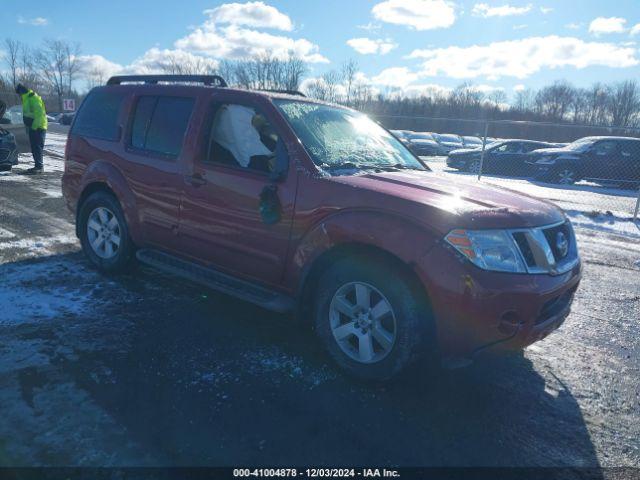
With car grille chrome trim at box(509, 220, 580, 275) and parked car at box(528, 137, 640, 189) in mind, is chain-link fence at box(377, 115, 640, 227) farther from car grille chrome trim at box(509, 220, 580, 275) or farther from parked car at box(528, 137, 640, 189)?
car grille chrome trim at box(509, 220, 580, 275)

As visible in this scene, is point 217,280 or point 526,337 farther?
point 217,280

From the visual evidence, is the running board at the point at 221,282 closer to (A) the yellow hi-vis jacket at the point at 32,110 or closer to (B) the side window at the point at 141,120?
(B) the side window at the point at 141,120

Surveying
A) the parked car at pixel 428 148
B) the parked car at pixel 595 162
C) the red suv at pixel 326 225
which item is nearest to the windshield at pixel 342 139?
the red suv at pixel 326 225

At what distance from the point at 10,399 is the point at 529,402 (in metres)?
3.12

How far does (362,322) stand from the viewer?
2.99 meters

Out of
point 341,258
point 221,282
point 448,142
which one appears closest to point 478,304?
point 341,258

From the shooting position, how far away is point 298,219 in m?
3.19

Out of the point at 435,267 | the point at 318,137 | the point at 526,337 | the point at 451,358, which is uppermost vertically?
the point at 318,137

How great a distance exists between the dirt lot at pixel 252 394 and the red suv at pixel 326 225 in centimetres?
36

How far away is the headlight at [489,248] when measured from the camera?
8.58 feet

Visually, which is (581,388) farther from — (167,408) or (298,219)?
(167,408)

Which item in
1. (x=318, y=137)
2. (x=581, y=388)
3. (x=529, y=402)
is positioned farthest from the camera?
(x=318, y=137)

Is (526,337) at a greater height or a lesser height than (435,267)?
lesser

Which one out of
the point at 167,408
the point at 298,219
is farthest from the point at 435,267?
the point at 167,408
